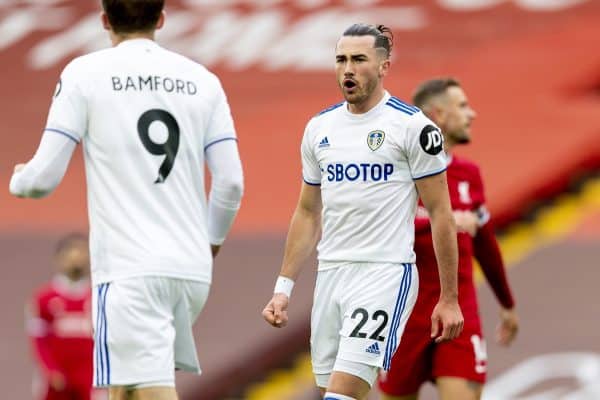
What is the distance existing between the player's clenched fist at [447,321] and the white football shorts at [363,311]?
0.53 feet

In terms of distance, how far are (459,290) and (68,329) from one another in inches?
190

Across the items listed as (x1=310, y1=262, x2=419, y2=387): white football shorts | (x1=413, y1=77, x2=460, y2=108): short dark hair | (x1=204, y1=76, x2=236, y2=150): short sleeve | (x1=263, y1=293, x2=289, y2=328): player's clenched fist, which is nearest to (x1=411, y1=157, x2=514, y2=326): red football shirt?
(x1=413, y1=77, x2=460, y2=108): short dark hair

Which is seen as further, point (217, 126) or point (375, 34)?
point (375, 34)

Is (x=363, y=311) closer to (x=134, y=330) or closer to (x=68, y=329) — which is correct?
(x=134, y=330)

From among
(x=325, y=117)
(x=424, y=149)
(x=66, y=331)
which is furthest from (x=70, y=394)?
(x=424, y=149)

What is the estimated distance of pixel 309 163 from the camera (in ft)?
19.4

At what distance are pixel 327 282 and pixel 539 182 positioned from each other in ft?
25.0

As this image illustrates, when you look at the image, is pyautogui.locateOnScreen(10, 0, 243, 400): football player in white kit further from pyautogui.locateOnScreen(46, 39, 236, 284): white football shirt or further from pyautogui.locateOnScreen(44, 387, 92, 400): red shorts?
pyautogui.locateOnScreen(44, 387, 92, 400): red shorts

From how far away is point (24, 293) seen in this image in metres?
13.1

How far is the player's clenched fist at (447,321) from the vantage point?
218 inches

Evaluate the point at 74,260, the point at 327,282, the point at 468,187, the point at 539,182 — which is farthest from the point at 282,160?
the point at 327,282

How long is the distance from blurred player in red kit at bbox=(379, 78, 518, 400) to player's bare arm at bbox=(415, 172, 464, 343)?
1020 mm

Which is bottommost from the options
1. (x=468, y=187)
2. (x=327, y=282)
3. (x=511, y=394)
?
(x=511, y=394)

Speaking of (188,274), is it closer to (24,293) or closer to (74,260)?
(74,260)
